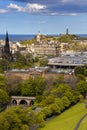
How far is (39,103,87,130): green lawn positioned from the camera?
4989cm

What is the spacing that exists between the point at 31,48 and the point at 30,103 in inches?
4491

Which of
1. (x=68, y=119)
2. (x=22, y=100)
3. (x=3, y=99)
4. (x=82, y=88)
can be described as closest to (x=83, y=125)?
(x=68, y=119)

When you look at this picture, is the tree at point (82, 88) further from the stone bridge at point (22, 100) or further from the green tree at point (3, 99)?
the green tree at point (3, 99)

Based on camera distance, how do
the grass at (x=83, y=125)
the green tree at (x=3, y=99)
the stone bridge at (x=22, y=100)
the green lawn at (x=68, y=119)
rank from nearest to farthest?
1. the grass at (x=83, y=125)
2. the green lawn at (x=68, y=119)
3. the green tree at (x=3, y=99)
4. the stone bridge at (x=22, y=100)

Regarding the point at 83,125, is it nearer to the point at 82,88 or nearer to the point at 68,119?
the point at 68,119

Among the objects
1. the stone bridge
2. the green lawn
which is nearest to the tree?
the green lawn

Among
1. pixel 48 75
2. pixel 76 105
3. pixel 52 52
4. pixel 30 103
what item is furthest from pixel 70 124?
pixel 52 52

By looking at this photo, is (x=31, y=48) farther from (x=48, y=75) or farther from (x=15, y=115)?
(x=15, y=115)

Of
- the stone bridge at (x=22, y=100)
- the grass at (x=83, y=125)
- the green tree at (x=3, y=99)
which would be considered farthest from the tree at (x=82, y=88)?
the grass at (x=83, y=125)

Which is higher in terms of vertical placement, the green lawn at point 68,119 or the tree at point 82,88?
the tree at point 82,88

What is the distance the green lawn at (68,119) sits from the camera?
4989 cm

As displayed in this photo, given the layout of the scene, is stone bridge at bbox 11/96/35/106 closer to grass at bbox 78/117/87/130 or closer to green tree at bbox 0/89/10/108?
green tree at bbox 0/89/10/108

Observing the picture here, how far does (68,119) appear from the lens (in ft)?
179

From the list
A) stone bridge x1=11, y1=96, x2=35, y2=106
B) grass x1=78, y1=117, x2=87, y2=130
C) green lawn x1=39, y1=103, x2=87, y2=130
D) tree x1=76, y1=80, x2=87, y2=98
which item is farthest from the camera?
tree x1=76, y1=80, x2=87, y2=98
